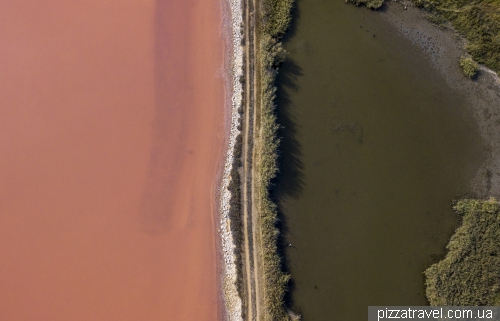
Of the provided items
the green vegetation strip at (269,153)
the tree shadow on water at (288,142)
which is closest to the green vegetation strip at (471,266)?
the green vegetation strip at (269,153)

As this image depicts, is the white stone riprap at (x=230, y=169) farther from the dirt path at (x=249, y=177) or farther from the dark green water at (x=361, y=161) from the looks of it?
the dark green water at (x=361, y=161)

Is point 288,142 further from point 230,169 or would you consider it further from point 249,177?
point 230,169

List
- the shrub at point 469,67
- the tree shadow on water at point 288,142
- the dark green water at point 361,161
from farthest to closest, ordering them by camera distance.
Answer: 1. the shrub at point 469,67
2. the tree shadow on water at point 288,142
3. the dark green water at point 361,161

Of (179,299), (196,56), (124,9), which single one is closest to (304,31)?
(196,56)

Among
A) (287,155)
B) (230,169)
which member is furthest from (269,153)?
(230,169)

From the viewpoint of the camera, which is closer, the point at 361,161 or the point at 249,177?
the point at 249,177

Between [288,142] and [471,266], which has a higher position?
[288,142]

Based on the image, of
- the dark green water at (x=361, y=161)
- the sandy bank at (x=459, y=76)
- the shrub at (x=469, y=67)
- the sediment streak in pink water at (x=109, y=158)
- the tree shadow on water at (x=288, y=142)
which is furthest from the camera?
the shrub at (x=469, y=67)
